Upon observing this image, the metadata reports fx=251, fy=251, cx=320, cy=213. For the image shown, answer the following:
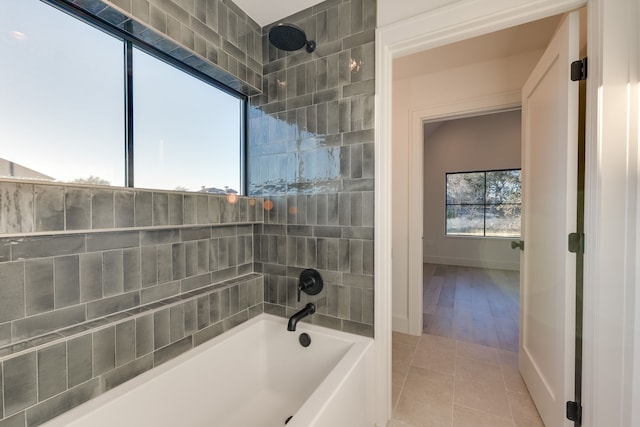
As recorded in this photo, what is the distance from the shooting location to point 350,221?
1.55m

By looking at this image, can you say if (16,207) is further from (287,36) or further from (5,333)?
(287,36)

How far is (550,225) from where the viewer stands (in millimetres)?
1427

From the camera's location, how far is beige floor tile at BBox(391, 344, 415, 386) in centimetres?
194

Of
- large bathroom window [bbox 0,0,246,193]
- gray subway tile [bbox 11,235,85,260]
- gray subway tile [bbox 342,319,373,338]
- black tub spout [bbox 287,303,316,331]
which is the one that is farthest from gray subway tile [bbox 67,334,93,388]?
gray subway tile [bbox 342,319,373,338]

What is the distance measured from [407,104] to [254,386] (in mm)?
2822

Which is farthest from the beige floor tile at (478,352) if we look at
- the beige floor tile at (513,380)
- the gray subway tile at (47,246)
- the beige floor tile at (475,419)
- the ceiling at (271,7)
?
the ceiling at (271,7)

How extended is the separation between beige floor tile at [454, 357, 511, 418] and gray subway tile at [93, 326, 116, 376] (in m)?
2.02

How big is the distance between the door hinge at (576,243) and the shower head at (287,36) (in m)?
1.73

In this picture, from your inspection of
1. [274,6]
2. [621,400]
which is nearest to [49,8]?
[274,6]

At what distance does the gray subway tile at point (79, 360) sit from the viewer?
3.14 feet

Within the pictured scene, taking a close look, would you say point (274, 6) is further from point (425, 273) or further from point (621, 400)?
point (425, 273)

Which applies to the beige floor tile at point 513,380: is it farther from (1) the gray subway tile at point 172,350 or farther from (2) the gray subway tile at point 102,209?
(2) the gray subway tile at point 102,209

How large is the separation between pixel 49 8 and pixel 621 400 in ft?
9.38

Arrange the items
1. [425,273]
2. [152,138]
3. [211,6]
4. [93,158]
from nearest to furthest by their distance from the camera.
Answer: [93,158]
[152,138]
[211,6]
[425,273]
